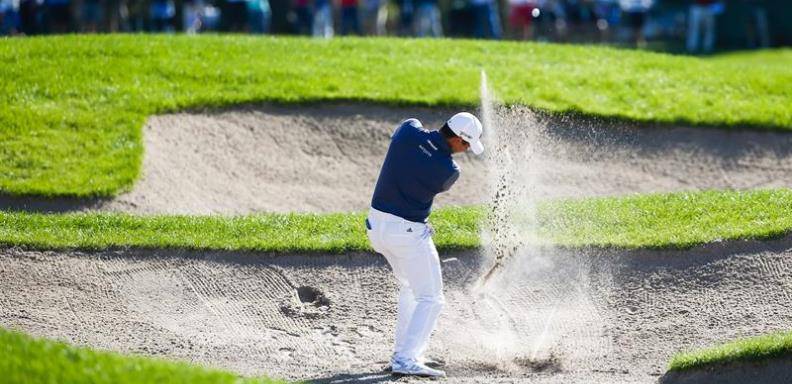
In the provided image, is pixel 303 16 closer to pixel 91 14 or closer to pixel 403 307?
pixel 91 14

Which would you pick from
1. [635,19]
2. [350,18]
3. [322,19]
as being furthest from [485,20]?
[635,19]

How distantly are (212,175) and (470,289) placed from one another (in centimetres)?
587

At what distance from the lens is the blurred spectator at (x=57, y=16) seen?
32750 mm

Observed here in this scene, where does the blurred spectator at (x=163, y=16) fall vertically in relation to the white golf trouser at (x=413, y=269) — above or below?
below

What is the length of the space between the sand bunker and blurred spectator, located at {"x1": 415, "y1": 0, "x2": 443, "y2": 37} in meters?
15.0

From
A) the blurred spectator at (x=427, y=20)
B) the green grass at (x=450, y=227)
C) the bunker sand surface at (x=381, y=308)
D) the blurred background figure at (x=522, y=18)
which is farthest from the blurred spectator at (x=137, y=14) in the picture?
the bunker sand surface at (x=381, y=308)

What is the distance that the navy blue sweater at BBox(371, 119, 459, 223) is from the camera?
483 inches

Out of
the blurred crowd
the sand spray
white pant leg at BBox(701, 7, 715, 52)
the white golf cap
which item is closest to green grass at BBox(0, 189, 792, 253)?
the sand spray

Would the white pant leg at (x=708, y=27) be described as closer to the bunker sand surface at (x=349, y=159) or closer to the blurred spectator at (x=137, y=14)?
the bunker sand surface at (x=349, y=159)

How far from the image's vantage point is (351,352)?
1355 centimetres

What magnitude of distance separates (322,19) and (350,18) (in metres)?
1.01

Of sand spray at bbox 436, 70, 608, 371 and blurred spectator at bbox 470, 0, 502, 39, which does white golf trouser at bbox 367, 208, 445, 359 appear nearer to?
sand spray at bbox 436, 70, 608, 371

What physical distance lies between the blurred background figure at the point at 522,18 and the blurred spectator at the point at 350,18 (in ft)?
14.4

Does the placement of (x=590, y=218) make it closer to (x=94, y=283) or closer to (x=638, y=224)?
(x=638, y=224)
